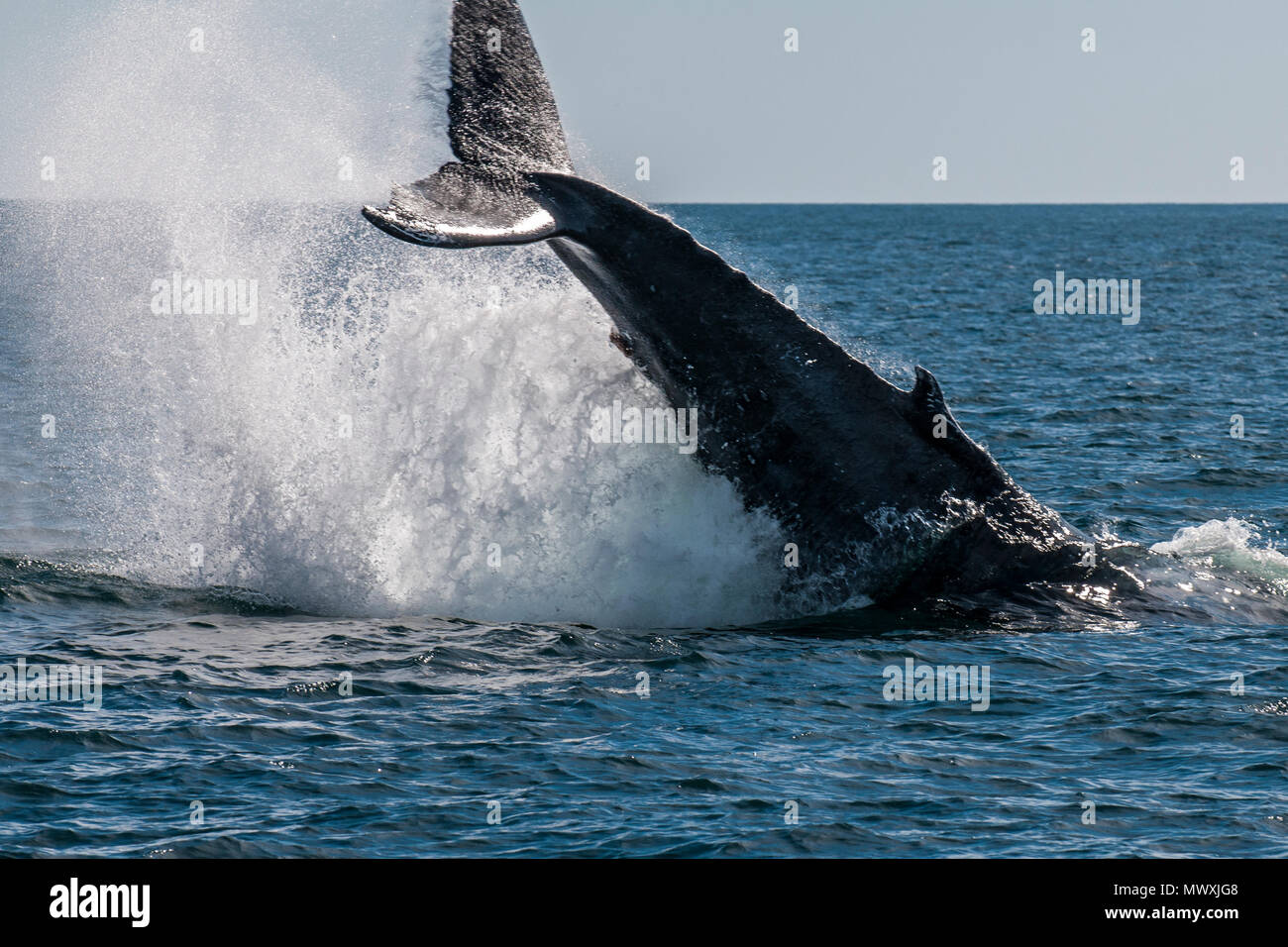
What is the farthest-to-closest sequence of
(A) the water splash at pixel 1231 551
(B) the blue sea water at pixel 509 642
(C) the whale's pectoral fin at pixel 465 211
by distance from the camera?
(A) the water splash at pixel 1231 551, (C) the whale's pectoral fin at pixel 465 211, (B) the blue sea water at pixel 509 642

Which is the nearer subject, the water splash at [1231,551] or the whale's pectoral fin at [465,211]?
the whale's pectoral fin at [465,211]

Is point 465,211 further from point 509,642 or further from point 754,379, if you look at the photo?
point 509,642

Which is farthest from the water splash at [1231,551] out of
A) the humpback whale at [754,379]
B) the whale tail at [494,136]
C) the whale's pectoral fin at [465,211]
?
the whale's pectoral fin at [465,211]

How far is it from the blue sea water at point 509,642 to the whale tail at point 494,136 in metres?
2.35

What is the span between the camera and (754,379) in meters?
12.4

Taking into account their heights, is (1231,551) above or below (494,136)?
below

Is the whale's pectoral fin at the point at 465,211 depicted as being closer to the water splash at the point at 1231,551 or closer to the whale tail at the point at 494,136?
the whale tail at the point at 494,136

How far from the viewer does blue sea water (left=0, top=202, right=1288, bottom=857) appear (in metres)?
9.66

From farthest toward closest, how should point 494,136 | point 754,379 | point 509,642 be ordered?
point 509,642
point 754,379
point 494,136

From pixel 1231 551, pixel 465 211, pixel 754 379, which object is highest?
pixel 465 211

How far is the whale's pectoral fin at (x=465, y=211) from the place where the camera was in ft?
34.6

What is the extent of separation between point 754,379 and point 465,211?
102 inches

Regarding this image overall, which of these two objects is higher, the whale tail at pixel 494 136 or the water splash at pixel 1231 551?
the whale tail at pixel 494 136

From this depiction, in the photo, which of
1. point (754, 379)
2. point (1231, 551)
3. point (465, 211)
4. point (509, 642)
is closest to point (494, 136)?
point (465, 211)
